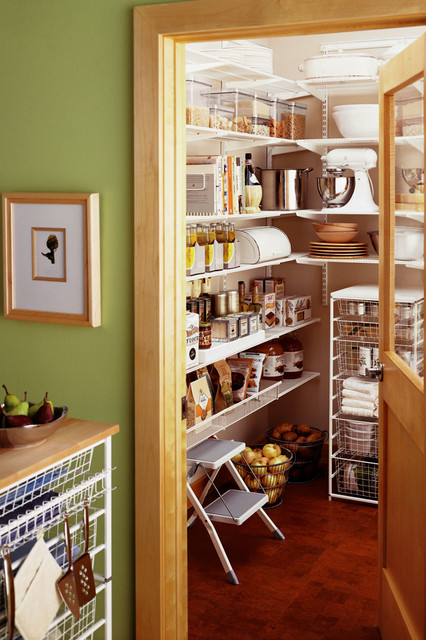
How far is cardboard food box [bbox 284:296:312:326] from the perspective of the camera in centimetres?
466

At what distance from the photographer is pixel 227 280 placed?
4.53 meters

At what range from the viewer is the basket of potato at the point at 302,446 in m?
4.64

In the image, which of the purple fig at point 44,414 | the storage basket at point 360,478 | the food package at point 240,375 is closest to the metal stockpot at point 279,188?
the food package at point 240,375

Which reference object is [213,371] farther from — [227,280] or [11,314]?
[11,314]

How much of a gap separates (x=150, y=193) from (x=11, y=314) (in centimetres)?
67

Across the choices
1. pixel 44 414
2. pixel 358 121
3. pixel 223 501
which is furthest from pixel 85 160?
pixel 358 121

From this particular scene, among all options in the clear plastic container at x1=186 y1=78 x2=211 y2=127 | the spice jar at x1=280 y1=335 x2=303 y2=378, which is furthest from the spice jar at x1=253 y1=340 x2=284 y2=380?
the clear plastic container at x1=186 y1=78 x2=211 y2=127

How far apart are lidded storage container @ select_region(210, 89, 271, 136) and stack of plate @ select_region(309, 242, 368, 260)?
699 millimetres

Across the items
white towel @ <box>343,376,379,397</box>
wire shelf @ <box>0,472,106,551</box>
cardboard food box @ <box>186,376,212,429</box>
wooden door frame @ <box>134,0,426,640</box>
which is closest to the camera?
wire shelf @ <box>0,472,106,551</box>

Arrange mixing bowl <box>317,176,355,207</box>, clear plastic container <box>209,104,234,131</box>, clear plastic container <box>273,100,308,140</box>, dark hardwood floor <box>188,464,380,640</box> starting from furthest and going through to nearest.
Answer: clear plastic container <box>273,100,308,140</box>, mixing bowl <box>317,176,355,207</box>, clear plastic container <box>209,104,234,131</box>, dark hardwood floor <box>188,464,380,640</box>

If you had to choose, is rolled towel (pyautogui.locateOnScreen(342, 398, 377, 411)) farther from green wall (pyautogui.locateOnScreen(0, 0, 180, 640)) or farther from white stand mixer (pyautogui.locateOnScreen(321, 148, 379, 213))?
green wall (pyautogui.locateOnScreen(0, 0, 180, 640))

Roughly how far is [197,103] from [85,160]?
47.5 inches

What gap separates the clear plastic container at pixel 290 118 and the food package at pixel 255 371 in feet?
4.04

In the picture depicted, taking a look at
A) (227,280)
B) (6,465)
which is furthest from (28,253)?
(227,280)
